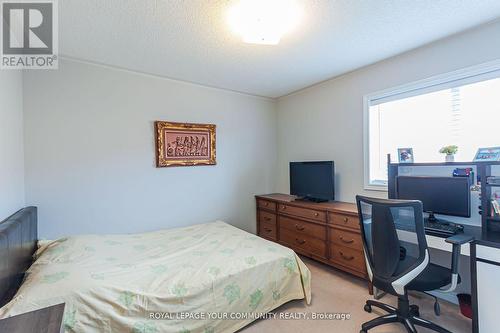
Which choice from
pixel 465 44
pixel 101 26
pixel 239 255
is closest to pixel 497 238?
pixel 465 44

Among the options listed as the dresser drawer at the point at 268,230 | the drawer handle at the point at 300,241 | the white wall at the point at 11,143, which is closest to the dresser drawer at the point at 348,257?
the drawer handle at the point at 300,241

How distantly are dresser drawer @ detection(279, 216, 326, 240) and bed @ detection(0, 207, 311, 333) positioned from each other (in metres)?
0.75

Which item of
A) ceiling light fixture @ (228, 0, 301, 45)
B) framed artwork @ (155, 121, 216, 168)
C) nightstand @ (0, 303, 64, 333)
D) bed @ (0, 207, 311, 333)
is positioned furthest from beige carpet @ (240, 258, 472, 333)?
ceiling light fixture @ (228, 0, 301, 45)

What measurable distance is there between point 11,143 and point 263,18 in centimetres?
227

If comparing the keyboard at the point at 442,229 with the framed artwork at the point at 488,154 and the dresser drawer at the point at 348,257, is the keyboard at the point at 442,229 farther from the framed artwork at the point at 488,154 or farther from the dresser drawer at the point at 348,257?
the dresser drawer at the point at 348,257

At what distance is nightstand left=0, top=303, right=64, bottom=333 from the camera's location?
0.94 m

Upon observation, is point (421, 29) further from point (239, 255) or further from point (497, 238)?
point (239, 255)

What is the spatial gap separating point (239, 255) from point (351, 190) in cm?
178

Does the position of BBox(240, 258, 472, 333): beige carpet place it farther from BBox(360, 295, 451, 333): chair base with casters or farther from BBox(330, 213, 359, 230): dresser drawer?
BBox(330, 213, 359, 230): dresser drawer

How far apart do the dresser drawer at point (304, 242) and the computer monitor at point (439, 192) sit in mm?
1053

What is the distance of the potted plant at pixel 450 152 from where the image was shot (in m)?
2.11

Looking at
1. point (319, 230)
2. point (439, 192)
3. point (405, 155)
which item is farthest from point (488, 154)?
point (319, 230)

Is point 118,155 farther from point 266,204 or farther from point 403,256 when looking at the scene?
point 403,256

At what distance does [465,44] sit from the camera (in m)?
2.14
